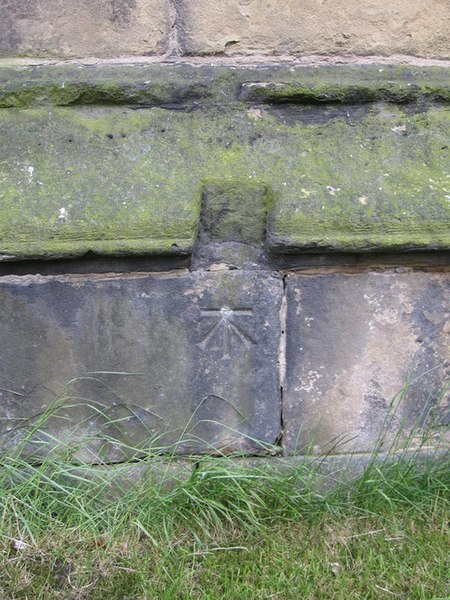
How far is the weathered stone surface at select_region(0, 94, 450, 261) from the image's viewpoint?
2.11 meters

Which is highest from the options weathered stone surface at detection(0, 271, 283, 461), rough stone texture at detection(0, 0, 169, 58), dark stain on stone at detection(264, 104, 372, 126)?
rough stone texture at detection(0, 0, 169, 58)

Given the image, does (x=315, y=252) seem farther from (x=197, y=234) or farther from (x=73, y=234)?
(x=73, y=234)

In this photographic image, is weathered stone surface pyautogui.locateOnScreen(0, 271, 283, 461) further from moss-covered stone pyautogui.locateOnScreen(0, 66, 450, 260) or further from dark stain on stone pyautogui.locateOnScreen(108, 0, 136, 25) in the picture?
dark stain on stone pyautogui.locateOnScreen(108, 0, 136, 25)

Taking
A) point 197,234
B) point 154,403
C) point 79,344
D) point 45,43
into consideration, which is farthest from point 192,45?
point 154,403

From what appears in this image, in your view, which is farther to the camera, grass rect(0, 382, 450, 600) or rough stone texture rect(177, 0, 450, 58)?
rough stone texture rect(177, 0, 450, 58)

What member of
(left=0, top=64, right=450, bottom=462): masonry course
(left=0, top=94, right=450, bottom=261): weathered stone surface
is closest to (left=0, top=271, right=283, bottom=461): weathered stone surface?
(left=0, top=64, right=450, bottom=462): masonry course

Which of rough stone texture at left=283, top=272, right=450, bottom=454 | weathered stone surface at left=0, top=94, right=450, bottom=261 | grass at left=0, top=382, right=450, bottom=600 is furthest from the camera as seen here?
rough stone texture at left=283, top=272, right=450, bottom=454

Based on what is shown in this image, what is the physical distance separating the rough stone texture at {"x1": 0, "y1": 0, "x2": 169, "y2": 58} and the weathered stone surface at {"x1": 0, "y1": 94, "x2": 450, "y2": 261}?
0.23 metres

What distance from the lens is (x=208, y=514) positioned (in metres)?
2.07

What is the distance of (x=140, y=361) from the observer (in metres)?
2.24

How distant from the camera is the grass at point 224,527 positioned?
6.09 feet

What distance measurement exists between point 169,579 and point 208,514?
257mm

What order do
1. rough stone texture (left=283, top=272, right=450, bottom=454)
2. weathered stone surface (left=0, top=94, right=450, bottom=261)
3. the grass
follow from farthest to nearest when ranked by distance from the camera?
1. rough stone texture (left=283, top=272, right=450, bottom=454)
2. weathered stone surface (left=0, top=94, right=450, bottom=261)
3. the grass

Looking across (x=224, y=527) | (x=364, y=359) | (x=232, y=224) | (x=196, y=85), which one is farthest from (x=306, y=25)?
(x=224, y=527)
